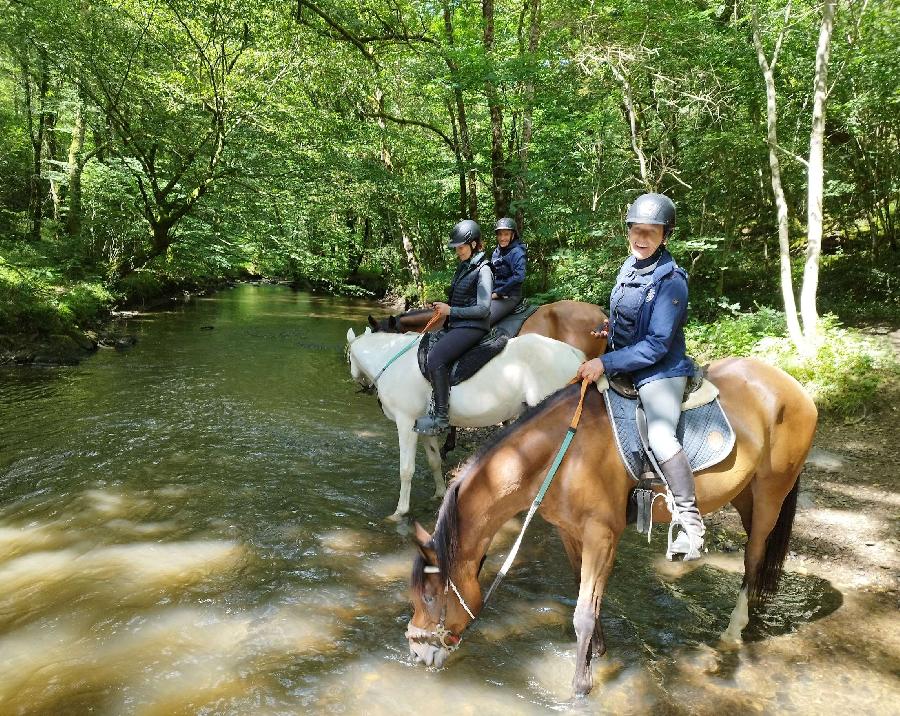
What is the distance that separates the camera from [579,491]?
302 cm

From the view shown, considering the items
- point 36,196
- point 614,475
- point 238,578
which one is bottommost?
point 238,578

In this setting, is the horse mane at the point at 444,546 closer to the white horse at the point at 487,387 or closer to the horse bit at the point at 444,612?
the horse bit at the point at 444,612

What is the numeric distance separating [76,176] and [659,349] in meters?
19.8

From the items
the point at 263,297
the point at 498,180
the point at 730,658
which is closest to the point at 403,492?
the point at 730,658

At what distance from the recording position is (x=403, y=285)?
2533cm

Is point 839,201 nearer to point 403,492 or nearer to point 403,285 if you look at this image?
point 403,492

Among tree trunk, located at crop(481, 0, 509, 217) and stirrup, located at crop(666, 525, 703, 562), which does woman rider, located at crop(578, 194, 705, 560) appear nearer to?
stirrup, located at crop(666, 525, 703, 562)

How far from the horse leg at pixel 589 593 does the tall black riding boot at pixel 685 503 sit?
15.1 inches

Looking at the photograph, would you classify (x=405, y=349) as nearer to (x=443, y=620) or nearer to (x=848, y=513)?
(x=443, y=620)

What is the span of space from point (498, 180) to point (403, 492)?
9386 millimetres

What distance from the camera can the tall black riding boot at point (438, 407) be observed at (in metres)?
5.23

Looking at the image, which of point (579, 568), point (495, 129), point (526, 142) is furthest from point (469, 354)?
point (495, 129)

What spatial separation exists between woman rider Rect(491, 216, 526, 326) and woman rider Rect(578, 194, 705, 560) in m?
3.35

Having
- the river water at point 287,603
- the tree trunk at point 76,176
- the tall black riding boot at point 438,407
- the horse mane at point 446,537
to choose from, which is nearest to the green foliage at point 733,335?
the river water at point 287,603
